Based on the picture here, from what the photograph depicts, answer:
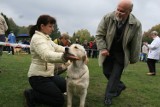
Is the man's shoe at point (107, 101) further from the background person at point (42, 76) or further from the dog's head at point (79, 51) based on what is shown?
the dog's head at point (79, 51)

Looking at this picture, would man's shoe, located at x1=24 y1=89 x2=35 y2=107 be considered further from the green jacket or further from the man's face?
the man's face

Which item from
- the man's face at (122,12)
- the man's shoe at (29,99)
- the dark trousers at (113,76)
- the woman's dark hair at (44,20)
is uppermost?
the man's face at (122,12)

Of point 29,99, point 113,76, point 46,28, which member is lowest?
point 29,99

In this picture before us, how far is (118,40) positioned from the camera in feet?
19.4

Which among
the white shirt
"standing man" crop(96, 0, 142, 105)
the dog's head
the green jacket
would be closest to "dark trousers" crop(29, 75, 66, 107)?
the dog's head

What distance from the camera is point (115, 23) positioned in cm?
586

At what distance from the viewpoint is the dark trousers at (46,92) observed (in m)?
5.33

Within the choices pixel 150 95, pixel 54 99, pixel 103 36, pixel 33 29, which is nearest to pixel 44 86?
pixel 54 99

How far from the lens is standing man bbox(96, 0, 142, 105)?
5746 millimetres

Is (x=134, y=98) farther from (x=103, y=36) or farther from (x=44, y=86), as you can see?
(x=44, y=86)

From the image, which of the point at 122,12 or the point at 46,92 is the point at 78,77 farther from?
the point at 122,12

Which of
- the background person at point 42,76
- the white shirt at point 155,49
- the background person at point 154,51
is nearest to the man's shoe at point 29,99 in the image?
the background person at point 42,76

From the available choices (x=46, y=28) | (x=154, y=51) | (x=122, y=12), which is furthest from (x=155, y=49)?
(x=46, y=28)

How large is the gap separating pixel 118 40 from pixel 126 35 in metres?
0.21
